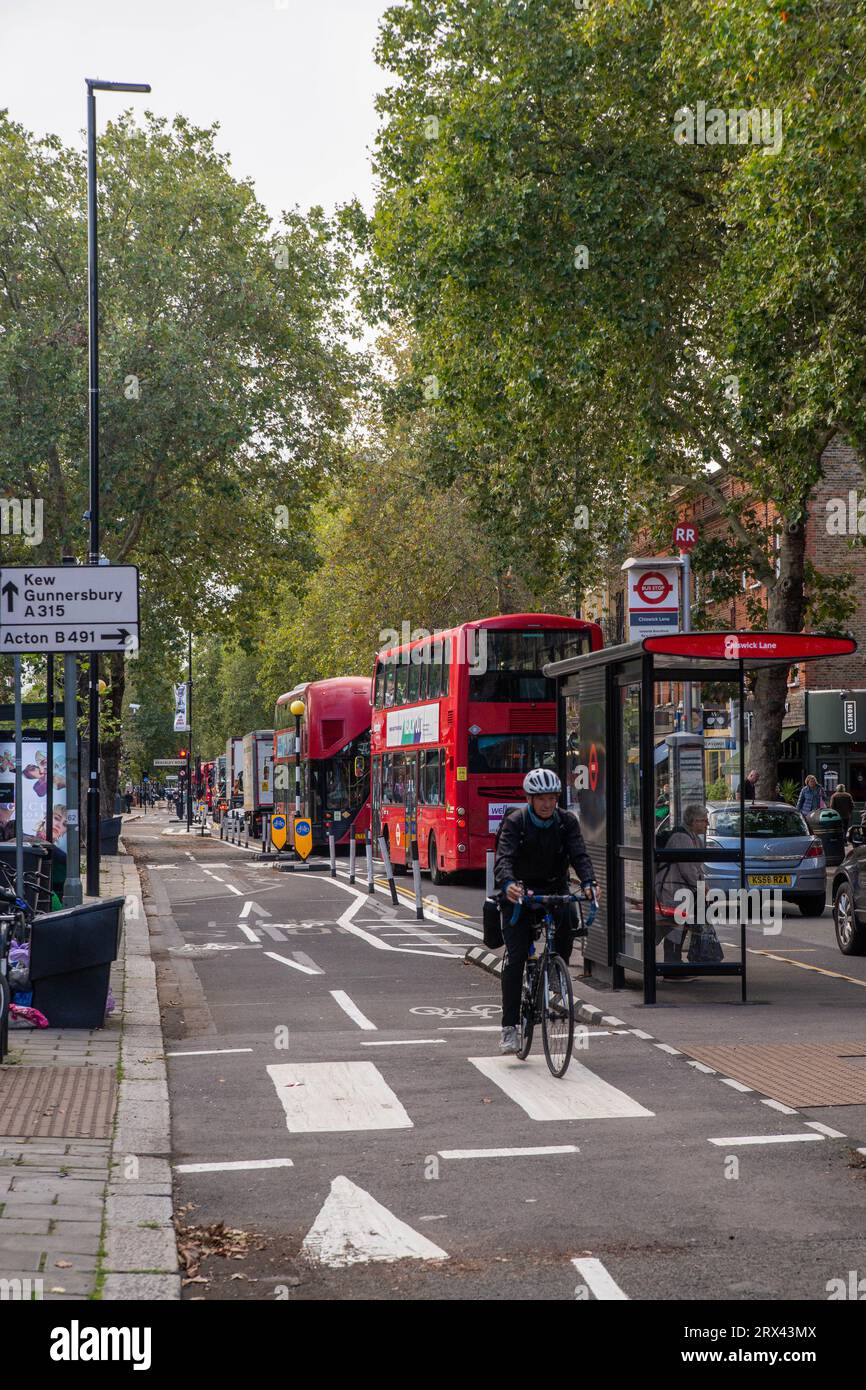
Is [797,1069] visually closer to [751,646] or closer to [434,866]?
[751,646]

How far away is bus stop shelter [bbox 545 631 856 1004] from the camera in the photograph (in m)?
12.8

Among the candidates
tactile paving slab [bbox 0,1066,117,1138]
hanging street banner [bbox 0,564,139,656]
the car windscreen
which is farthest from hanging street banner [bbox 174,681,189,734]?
tactile paving slab [bbox 0,1066,117,1138]

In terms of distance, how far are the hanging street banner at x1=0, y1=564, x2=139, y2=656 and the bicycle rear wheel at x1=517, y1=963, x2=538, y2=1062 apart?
4332 mm

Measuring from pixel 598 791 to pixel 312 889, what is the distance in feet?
45.5

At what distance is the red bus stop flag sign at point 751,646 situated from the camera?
12.6m

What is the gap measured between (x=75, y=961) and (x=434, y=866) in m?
18.0

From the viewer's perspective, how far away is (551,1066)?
959 cm

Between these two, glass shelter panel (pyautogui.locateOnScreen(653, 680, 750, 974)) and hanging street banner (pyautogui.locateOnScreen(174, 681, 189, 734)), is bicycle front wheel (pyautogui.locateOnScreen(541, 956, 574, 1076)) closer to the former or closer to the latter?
glass shelter panel (pyautogui.locateOnScreen(653, 680, 750, 974))

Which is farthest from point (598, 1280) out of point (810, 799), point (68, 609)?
point (810, 799)

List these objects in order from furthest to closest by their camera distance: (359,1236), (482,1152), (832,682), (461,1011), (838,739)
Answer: (832,682) < (838,739) < (461,1011) < (482,1152) < (359,1236)

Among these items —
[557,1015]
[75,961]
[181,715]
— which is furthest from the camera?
→ [181,715]

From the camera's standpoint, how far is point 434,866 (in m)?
28.8

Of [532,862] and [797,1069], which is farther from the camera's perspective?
[532,862]

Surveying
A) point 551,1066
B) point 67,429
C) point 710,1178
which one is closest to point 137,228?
point 67,429
